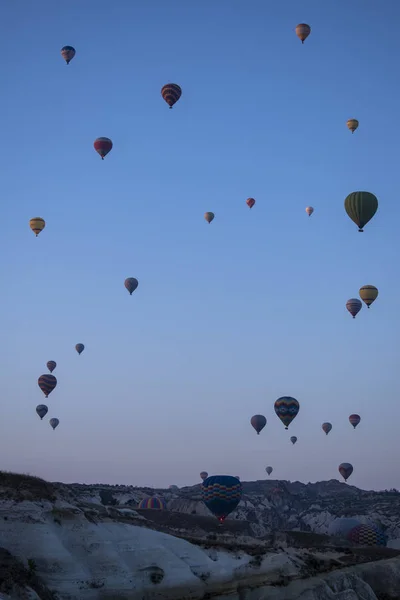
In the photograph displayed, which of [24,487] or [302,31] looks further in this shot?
[302,31]

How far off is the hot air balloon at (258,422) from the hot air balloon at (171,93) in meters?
37.6

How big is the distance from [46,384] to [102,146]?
82.8 feet

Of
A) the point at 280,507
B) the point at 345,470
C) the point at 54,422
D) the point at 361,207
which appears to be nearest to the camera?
the point at 361,207

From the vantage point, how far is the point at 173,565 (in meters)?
42.9

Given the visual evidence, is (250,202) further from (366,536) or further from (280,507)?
(280,507)

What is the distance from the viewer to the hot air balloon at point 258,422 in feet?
288

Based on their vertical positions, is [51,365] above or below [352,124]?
below

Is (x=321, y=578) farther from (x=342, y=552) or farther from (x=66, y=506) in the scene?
(x=66, y=506)

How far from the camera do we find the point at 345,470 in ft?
345

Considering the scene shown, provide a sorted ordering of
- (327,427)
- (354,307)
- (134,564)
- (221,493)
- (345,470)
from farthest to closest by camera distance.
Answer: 1. (327,427)
2. (345,470)
3. (354,307)
4. (221,493)
5. (134,564)

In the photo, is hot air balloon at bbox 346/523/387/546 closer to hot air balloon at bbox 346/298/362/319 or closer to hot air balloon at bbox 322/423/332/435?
hot air balloon at bbox 346/298/362/319

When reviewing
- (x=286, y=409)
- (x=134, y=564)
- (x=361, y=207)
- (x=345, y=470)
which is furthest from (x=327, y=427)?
(x=134, y=564)

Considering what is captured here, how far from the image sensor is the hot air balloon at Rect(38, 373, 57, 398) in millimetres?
77688

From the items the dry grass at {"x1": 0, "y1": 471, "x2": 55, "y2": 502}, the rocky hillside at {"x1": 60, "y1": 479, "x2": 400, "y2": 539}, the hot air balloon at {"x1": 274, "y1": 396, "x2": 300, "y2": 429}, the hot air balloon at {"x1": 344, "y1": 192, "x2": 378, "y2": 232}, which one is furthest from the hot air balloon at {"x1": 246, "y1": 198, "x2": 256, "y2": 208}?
the dry grass at {"x1": 0, "y1": 471, "x2": 55, "y2": 502}
